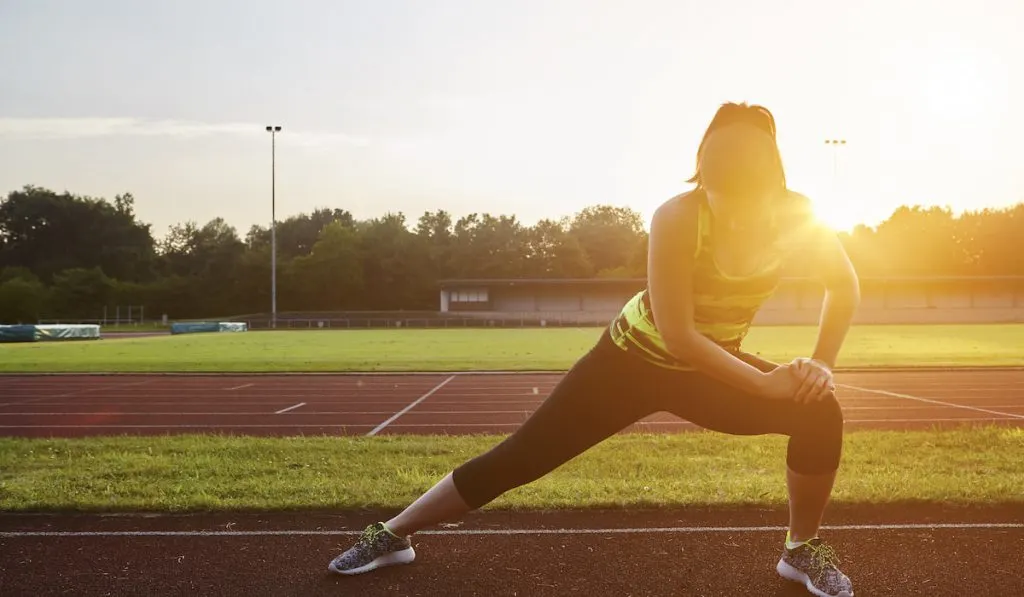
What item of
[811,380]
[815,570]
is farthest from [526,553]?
[811,380]

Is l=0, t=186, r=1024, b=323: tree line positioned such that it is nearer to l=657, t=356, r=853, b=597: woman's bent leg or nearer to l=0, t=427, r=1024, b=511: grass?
l=0, t=427, r=1024, b=511: grass

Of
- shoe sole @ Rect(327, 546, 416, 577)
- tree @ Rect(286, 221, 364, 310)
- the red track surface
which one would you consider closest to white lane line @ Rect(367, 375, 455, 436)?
the red track surface

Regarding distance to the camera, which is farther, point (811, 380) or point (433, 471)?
point (433, 471)

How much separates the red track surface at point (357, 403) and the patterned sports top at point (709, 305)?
648 centimetres

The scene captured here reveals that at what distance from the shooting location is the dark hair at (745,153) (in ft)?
9.71

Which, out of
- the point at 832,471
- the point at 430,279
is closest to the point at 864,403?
the point at 832,471

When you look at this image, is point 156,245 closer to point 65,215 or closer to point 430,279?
point 65,215

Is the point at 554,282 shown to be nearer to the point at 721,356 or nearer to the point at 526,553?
the point at 526,553

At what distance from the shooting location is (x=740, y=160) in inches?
116

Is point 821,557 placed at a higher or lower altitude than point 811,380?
lower

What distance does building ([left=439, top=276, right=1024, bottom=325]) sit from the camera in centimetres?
5644

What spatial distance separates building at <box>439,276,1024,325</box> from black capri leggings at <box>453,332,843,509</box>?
5339cm

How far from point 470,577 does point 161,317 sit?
75694 mm

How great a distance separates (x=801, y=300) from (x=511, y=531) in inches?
2194
